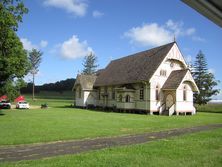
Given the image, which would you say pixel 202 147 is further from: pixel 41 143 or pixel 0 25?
pixel 0 25

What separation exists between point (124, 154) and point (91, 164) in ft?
6.46

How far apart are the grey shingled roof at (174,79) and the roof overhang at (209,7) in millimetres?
36583

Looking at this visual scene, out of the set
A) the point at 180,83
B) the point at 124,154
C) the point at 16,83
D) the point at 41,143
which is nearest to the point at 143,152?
the point at 124,154

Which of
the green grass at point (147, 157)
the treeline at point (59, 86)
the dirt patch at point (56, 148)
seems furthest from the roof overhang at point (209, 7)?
the treeline at point (59, 86)

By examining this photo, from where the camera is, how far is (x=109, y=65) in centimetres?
5881

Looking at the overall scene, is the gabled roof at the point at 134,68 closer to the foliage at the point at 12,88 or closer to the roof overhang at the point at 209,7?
the foliage at the point at 12,88

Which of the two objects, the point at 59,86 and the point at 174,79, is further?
the point at 59,86

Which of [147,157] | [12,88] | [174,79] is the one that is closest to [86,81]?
[174,79]

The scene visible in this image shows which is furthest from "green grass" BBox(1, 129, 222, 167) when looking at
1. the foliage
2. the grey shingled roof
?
the grey shingled roof

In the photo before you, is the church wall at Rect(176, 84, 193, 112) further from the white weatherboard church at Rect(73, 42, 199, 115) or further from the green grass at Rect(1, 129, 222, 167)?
the green grass at Rect(1, 129, 222, 167)

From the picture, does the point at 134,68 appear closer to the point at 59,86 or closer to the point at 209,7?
the point at 209,7

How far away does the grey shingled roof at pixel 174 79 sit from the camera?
39312 millimetres

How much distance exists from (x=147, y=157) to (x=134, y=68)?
35.9 meters

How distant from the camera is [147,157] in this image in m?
10.4
